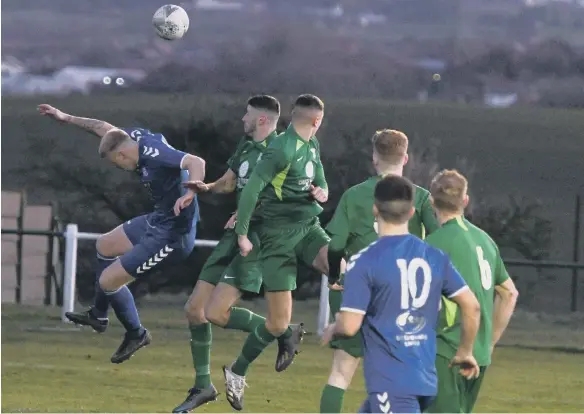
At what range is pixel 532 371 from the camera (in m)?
15.5

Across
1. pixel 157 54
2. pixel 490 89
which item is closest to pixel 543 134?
pixel 490 89

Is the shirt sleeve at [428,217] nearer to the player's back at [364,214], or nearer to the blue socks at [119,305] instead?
the player's back at [364,214]

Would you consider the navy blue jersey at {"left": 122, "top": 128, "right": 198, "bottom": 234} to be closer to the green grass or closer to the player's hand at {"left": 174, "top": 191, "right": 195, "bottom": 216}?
the player's hand at {"left": 174, "top": 191, "right": 195, "bottom": 216}

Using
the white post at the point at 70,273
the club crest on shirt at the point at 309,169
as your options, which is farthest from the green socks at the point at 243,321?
the white post at the point at 70,273

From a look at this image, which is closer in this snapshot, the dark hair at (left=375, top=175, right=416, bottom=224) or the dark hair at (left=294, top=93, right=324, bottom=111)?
the dark hair at (left=375, top=175, right=416, bottom=224)

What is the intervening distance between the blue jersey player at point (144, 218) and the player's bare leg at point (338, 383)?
2191 millimetres

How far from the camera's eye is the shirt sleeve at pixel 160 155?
36.2 feet

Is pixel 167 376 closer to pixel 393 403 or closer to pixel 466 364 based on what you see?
pixel 466 364

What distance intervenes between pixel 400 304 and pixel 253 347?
4113 millimetres

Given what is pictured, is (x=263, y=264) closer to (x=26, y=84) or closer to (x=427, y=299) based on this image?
(x=427, y=299)

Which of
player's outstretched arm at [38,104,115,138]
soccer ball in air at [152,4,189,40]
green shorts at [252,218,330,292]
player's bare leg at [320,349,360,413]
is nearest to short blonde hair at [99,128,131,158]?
player's outstretched arm at [38,104,115,138]

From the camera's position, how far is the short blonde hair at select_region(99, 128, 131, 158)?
11039 mm

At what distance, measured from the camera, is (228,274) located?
10922 mm

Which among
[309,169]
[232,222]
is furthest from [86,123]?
[309,169]
